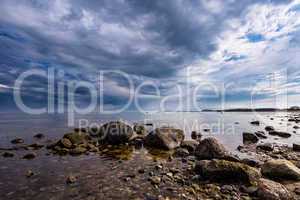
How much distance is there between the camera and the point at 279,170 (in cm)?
925

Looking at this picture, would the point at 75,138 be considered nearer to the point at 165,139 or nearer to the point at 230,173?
the point at 165,139

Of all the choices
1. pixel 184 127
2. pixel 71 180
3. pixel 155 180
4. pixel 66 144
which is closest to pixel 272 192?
pixel 155 180

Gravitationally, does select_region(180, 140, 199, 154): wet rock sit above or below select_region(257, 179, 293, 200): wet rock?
below

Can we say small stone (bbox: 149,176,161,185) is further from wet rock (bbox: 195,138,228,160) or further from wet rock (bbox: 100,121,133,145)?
wet rock (bbox: 100,121,133,145)

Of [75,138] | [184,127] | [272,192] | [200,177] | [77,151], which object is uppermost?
[272,192]

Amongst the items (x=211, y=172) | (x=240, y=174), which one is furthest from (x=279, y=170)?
(x=211, y=172)

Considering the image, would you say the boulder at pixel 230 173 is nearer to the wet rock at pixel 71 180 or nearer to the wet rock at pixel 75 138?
the wet rock at pixel 71 180

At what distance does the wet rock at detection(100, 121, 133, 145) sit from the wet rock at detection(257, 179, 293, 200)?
1460cm

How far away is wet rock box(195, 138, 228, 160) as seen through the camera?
12836 millimetres

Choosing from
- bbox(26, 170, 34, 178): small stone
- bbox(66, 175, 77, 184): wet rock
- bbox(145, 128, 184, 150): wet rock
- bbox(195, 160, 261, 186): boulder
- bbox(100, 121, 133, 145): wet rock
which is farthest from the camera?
bbox(100, 121, 133, 145): wet rock

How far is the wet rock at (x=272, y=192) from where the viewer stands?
23.0 ft

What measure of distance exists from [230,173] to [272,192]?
1.93 metres

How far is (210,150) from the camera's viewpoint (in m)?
13.2

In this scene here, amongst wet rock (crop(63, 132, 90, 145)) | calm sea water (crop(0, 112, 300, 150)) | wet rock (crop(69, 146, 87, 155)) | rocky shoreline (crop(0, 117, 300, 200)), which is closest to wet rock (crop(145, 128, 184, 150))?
rocky shoreline (crop(0, 117, 300, 200))
